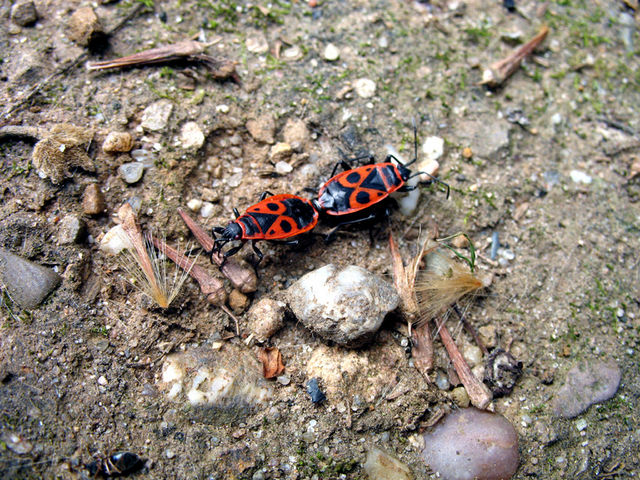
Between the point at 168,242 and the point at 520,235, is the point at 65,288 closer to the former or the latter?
the point at 168,242

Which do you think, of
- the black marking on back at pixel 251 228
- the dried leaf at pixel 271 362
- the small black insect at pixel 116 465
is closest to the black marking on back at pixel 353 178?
the black marking on back at pixel 251 228

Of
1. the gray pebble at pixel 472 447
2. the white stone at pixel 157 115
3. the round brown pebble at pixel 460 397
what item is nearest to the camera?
the gray pebble at pixel 472 447

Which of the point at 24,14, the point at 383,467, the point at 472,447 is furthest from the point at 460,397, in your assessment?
the point at 24,14

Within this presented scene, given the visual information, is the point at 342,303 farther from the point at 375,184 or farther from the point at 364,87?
the point at 364,87

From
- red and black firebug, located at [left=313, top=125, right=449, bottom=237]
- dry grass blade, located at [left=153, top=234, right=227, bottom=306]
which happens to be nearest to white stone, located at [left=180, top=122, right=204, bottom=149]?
dry grass blade, located at [left=153, top=234, right=227, bottom=306]

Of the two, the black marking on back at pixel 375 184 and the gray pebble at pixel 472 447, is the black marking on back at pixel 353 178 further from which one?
the gray pebble at pixel 472 447
